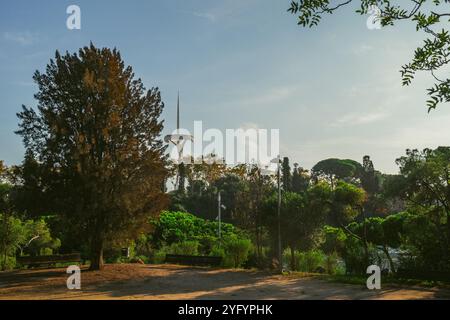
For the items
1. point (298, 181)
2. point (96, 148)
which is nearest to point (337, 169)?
point (298, 181)

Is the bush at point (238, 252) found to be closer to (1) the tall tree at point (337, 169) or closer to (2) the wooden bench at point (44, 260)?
(2) the wooden bench at point (44, 260)

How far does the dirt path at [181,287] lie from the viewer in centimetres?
1227

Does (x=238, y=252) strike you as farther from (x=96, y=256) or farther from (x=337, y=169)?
(x=337, y=169)

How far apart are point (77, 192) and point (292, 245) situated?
1001 centimetres

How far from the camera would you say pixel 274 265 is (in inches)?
776

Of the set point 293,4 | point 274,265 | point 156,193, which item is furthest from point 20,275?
point 293,4

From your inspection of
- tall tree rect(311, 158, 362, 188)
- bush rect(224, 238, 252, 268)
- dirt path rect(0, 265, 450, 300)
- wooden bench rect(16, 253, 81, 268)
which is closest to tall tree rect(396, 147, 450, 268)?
dirt path rect(0, 265, 450, 300)

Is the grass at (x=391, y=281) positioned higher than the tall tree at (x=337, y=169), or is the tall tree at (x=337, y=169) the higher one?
the tall tree at (x=337, y=169)

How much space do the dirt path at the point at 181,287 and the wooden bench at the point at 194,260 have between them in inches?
80.6

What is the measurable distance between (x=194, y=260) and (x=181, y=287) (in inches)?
299

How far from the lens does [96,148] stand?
60.1 feet

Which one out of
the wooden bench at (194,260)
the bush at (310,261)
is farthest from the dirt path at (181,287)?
the bush at (310,261)

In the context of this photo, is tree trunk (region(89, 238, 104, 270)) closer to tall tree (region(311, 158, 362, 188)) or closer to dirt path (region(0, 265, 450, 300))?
dirt path (region(0, 265, 450, 300))

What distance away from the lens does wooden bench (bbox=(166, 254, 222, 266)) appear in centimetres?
2103
